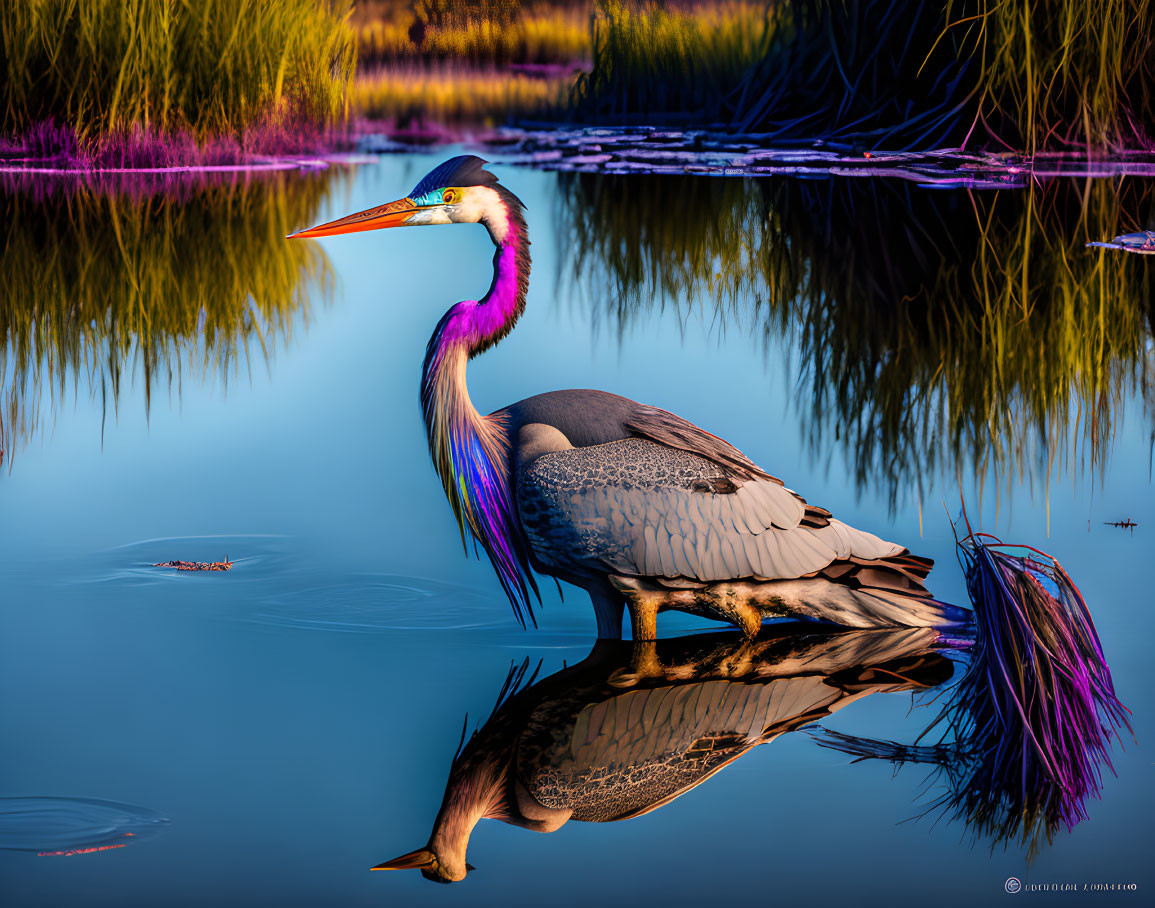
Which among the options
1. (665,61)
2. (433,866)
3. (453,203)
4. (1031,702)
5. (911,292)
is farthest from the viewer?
(665,61)

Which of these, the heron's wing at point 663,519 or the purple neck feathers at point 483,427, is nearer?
the heron's wing at point 663,519

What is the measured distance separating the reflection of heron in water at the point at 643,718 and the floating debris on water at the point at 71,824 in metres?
0.65

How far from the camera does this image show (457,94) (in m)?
20.5

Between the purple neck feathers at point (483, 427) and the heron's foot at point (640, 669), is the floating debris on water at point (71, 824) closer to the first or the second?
the heron's foot at point (640, 669)

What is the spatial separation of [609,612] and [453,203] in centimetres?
169

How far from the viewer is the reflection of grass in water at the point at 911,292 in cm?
736

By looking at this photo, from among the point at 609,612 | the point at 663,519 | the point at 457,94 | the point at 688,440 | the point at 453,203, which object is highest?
the point at 457,94

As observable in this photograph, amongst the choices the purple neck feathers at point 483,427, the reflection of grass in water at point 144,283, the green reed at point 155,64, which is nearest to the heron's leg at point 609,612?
the purple neck feathers at point 483,427

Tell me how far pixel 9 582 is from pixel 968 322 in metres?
6.49

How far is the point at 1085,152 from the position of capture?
48.4 ft

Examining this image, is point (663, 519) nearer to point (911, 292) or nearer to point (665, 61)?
point (911, 292)

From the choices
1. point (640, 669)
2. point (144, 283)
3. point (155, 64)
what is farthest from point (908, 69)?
point (640, 669)

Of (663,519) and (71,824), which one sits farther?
(663,519)

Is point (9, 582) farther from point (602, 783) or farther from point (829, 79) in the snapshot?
point (829, 79)
